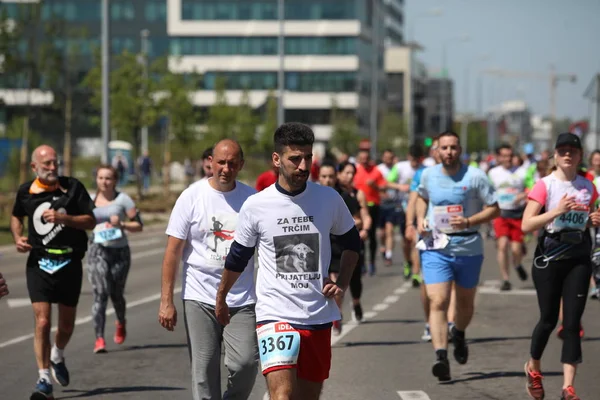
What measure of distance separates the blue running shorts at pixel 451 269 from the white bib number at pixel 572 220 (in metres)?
1.08

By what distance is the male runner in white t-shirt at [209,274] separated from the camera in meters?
7.02

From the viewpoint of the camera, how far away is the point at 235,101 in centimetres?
10712

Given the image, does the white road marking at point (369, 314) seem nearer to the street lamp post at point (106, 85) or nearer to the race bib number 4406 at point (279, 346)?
the race bib number 4406 at point (279, 346)

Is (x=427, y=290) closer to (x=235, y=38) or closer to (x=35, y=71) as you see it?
(x=35, y=71)

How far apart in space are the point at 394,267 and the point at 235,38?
8756 cm

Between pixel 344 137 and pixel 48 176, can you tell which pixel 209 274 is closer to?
pixel 48 176

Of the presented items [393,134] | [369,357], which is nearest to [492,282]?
[369,357]

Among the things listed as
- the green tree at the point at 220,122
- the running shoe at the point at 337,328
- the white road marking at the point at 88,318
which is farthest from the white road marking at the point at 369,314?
the green tree at the point at 220,122

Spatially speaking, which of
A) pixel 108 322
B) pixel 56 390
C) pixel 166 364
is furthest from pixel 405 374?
pixel 108 322

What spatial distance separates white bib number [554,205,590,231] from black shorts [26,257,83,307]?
3580 millimetres

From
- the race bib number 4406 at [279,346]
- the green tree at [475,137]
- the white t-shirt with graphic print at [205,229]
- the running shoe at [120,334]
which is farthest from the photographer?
the green tree at [475,137]

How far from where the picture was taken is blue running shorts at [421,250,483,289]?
9859 mm

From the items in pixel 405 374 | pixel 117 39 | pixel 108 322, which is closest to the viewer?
pixel 405 374

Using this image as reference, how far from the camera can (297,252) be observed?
6246 millimetres
